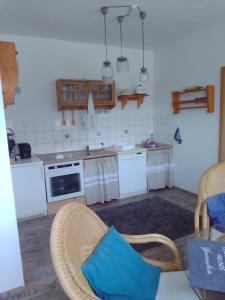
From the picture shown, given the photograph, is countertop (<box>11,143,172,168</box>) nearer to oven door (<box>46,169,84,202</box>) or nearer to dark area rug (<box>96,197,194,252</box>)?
oven door (<box>46,169,84,202</box>)

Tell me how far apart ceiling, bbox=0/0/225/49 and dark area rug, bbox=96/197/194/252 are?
2459 millimetres

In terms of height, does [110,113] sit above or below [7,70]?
below

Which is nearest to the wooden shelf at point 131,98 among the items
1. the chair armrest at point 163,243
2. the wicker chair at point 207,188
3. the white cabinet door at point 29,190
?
the white cabinet door at point 29,190

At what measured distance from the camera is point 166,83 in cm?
416

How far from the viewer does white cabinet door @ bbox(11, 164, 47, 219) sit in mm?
3016

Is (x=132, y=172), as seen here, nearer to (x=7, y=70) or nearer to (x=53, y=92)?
(x=53, y=92)

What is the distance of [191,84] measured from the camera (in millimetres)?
3654

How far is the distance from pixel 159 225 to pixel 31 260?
1.48 meters

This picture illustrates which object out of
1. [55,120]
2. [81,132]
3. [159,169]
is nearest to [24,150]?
[55,120]

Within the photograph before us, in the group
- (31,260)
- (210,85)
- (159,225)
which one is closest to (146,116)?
(210,85)

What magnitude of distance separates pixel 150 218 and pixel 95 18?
2.54 metres

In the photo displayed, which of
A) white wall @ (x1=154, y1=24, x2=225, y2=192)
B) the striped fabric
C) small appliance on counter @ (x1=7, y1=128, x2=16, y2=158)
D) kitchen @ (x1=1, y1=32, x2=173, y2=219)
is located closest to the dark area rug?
the striped fabric

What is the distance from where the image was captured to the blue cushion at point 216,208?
1.58m

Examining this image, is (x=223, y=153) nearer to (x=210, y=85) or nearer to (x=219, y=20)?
(x=210, y=85)
